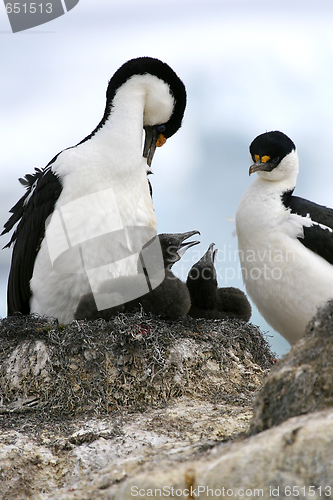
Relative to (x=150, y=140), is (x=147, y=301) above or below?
below

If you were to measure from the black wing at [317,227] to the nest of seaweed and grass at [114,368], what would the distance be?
128cm

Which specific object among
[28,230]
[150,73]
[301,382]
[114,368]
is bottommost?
[114,368]

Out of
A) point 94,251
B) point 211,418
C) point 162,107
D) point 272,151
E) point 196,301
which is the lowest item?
point 211,418

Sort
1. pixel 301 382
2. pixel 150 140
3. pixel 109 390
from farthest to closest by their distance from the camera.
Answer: pixel 150 140
pixel 109 390
pixel 301 382

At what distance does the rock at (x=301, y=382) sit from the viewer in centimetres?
201

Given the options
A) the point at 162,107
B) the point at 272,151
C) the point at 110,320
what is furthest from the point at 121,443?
the point at 162,107

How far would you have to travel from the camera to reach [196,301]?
5.10 meters

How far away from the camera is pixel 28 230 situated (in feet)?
16.2

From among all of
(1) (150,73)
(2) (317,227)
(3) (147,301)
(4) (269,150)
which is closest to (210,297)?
(3) (147,301)

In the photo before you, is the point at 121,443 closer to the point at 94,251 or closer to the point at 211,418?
the point at 211,418

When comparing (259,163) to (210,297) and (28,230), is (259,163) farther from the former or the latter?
(28,230)

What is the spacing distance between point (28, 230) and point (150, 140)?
65.8 inches

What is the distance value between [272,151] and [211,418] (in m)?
Result: 2.60

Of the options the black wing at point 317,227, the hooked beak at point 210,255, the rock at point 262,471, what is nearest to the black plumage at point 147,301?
the hooked beak at point 210,255
